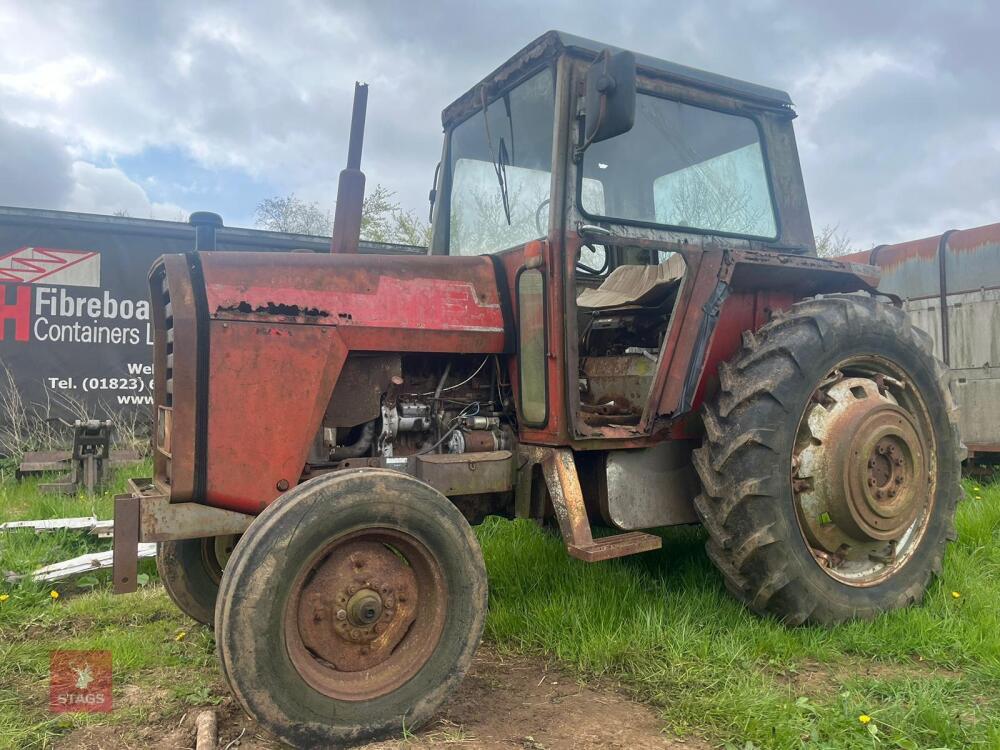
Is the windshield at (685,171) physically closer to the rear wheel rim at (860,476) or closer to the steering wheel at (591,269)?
the steering wheel at (591,269)

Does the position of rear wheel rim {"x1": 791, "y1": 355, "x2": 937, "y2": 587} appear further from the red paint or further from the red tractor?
the red paint

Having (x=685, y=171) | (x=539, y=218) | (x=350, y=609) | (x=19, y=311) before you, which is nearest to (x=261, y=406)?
(x=350, y=609)

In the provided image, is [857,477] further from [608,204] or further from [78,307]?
[78,307]

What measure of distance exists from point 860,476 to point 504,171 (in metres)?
2.11

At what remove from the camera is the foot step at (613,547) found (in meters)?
2.92

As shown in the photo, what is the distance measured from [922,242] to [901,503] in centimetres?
392

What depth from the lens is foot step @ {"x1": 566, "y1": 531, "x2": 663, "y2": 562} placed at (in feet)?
9.57

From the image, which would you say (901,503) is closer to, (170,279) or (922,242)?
(170,279)

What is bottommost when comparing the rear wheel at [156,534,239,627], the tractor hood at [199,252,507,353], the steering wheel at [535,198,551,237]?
the rear wheel at [156,534,239,627]

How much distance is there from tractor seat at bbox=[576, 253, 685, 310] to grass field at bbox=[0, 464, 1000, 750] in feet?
4.30

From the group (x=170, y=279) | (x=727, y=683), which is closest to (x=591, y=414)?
(x=727, y=683)

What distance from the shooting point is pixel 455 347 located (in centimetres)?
321

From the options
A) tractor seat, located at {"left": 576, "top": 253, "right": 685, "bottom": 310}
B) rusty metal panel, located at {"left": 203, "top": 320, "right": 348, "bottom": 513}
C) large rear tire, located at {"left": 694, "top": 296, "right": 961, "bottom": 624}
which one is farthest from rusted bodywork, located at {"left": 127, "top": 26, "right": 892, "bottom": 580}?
large rear tire, located at {"left": 694, "top": 296, "right": 961, "bottom": 624}
